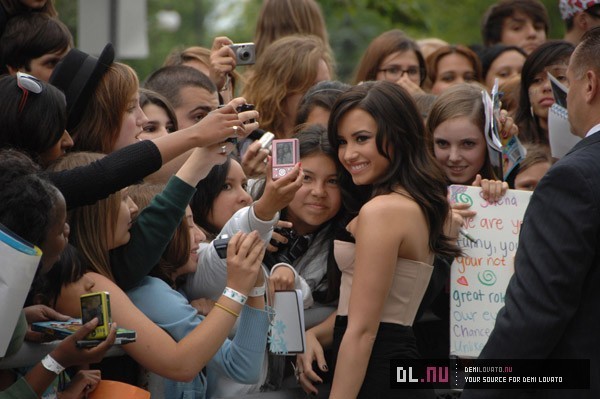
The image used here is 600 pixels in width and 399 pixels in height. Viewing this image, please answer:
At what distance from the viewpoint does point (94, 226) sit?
4.46 metres

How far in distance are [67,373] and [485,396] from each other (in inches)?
65.0

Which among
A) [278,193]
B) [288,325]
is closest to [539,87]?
[278,193]

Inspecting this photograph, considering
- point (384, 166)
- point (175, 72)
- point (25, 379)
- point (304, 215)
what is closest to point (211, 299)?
point (304, 215)

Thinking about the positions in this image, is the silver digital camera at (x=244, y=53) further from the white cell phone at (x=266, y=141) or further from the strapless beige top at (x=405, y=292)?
the strapless beige top at (x=405, y=292)

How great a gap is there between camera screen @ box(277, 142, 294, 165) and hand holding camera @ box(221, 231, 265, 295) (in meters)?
0.55

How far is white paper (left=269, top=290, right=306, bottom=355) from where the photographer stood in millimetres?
4766

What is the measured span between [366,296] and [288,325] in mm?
378

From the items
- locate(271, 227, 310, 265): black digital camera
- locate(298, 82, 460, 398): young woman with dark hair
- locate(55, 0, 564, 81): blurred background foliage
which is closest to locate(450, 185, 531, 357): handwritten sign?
locate(298, 82, 460, 398): young woman with dark hair

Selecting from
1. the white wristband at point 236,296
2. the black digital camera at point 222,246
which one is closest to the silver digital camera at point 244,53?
the black digital camera at point 222,246

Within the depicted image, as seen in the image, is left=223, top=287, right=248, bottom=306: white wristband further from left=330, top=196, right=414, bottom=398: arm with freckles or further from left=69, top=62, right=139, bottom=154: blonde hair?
left=69, top=62, right=139, bottom=154: blonde hair

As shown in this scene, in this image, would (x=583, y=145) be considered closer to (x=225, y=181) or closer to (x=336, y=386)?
(x=336, y=386)

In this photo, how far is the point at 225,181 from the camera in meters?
5.48

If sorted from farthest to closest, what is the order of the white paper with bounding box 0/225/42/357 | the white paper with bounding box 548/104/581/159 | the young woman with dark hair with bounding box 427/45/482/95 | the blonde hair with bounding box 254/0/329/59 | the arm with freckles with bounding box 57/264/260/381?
the young woman with dark hair with bounding box 427/45/482/95 → the blonde hair with bounding box 254/0/329/59 → the white paper with bounding box 548/104/581/159 → the arm with freckles with bounding box 57/264/260/381 → the white paper with bounding box 0/225/42/357

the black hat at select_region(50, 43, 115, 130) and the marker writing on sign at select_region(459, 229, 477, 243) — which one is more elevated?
the black hat at select_region(50, 43, 115, 130)
